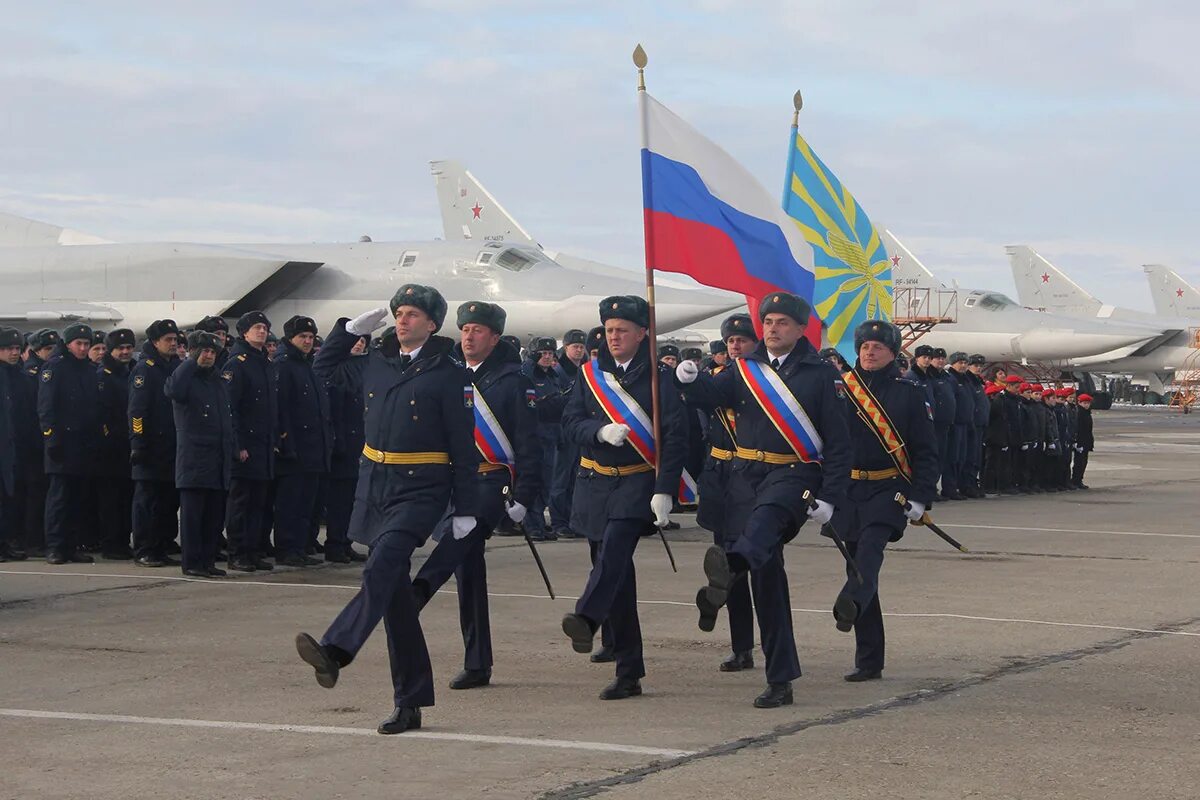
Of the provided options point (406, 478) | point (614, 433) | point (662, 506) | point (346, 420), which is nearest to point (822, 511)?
point (662, 506)

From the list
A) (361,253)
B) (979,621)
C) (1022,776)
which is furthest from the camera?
(361,253)

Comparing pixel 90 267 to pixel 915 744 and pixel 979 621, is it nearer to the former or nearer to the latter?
pixel 979 621

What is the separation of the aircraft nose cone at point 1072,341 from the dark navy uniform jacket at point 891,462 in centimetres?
3797

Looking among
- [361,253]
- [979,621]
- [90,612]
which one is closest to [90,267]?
[361,253]

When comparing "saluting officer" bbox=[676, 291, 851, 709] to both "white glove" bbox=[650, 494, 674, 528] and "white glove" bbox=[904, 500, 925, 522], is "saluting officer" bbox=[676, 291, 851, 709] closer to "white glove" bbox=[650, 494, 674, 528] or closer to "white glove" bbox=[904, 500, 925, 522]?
"white glove" bbox=[650, 494, 674, 528]

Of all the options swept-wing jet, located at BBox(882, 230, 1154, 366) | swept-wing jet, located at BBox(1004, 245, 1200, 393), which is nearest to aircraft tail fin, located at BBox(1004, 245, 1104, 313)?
swept-wing jet, located at BBox(1004, 245, 1200, 393)

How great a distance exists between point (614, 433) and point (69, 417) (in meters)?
6.69

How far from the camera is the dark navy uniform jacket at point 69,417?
42.2ft

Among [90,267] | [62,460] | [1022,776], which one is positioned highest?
[90,267]

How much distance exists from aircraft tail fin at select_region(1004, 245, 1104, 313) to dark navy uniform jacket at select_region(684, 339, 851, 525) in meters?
63.0

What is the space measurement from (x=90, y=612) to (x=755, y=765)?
546 cm

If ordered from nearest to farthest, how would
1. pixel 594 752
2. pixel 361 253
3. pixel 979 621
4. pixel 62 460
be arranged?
pixel 594 752
pixel 979 621
pixel 62 460
pixel 361 253

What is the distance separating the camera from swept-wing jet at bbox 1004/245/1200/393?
53281mm

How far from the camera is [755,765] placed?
Result: 19.6 ft
